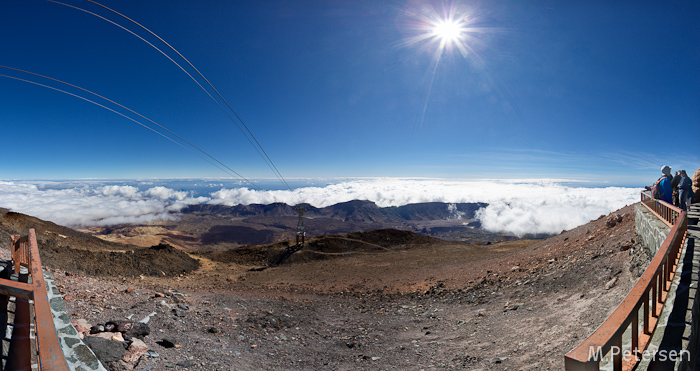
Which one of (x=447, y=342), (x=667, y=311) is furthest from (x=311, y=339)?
(x=667, y=311)

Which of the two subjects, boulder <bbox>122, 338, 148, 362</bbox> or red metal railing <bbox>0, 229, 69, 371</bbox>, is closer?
red metal railing <bbox>0, 229, 69, 371</bbox>

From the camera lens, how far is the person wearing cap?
28.5 ft

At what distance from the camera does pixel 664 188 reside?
29.1 feet

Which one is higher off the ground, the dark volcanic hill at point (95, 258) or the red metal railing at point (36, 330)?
the red metal railing at point (36, 330)

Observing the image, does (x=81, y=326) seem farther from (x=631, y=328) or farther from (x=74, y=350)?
(x=631, y=328)

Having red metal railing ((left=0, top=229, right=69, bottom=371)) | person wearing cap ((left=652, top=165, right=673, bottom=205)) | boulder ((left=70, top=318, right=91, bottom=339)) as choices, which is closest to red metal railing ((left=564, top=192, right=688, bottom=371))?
red metal railing ((left=0, top=229, right=69, bottom=371))

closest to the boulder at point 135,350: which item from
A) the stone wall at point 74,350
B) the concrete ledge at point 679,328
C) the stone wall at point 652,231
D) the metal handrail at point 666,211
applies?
the stone wall at point 74,350

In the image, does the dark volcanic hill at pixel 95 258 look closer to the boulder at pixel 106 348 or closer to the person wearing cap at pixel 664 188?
the boulder at pixel 106 348

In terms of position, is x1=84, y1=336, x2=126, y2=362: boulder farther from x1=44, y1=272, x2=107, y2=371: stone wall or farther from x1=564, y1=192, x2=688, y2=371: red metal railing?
x1=564, y1=192, x2=688, y2=371: red metal railing

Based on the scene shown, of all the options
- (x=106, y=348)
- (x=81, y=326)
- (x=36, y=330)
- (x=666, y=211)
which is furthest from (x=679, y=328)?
(x=81, y=326)

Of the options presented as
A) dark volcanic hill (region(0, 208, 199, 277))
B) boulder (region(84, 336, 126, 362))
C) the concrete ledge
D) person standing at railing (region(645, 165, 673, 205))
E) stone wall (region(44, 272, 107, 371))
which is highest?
person standing at railing (region(645, 165, 673, 205))

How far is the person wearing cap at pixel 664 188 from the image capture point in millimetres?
8680

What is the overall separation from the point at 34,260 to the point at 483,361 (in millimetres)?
8014

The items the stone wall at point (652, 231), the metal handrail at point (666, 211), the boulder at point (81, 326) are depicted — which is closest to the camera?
the boulder at point (81, 326)
